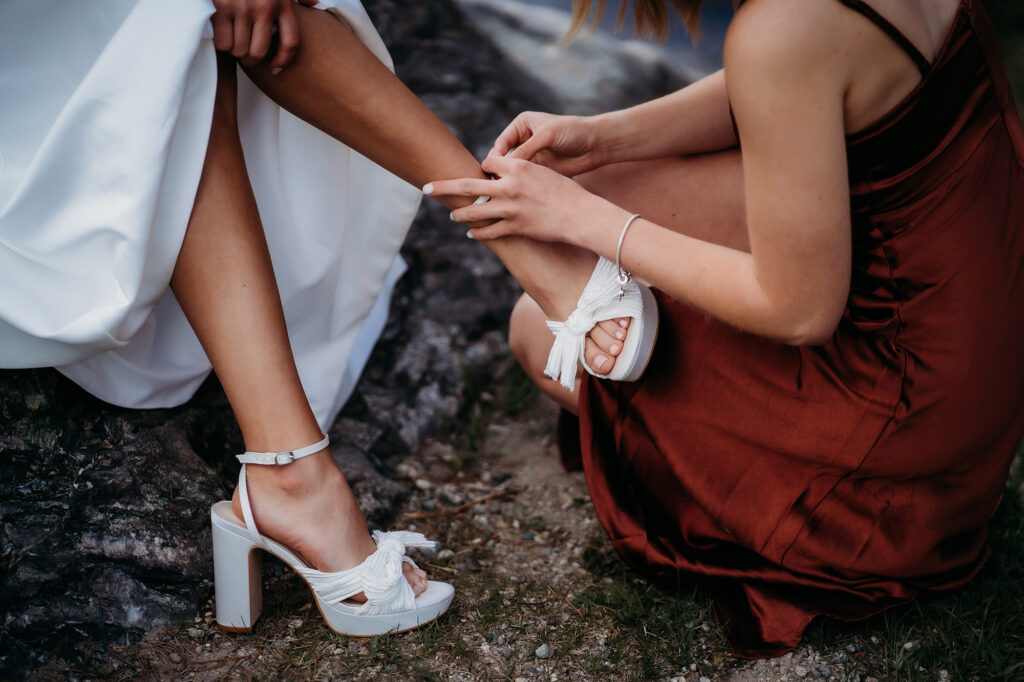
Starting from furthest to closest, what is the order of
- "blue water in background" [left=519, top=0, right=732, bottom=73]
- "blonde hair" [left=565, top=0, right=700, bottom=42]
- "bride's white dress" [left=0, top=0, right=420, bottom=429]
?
"blue water in background" [left=519, top=0, right=732, bottom=73], "blonde hair" [left=565, top=0, right=700, bottom=42], "bride's white dress" [left=0, top=0, right=420, bottom=429]

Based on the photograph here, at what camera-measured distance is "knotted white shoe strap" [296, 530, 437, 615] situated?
1.43 m

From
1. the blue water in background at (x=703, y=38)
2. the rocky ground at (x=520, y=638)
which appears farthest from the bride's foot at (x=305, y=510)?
the blue water in background at (x=703, y=38)

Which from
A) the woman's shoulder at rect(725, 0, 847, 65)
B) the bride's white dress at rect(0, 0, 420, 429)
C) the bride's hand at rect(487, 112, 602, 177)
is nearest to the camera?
the woman's shoulder at rect(725, 0, 847, 65)

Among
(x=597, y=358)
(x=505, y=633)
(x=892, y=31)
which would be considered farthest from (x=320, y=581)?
(x=892, y=31)

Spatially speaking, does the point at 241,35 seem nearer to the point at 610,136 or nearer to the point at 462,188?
the point at 462,188

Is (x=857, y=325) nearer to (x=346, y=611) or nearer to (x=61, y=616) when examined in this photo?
(x=346, y=611)

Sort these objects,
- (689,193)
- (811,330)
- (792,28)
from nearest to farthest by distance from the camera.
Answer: (792,28) → (811,330) → (689,193)

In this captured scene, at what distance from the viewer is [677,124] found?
1670 millimetres

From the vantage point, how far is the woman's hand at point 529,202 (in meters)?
1.39

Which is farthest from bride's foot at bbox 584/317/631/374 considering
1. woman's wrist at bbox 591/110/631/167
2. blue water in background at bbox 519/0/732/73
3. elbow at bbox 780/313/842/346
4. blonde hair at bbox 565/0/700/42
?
blue water in background at bbox 519/0/732/73

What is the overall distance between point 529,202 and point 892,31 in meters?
0.60

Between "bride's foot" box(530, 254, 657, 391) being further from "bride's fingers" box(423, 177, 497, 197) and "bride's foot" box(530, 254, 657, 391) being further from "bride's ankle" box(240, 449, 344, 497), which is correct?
"bride's ankle" box(240, 449, 344, 497)

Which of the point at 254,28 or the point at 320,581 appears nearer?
the point at 254,28

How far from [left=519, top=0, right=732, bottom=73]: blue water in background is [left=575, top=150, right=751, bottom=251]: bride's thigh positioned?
8.31ft
